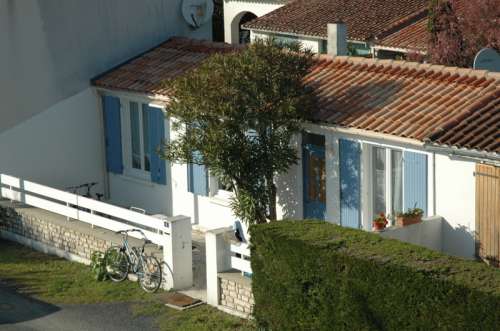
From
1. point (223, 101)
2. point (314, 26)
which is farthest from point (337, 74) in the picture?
point (314, 26)

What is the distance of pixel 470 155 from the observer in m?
15.3

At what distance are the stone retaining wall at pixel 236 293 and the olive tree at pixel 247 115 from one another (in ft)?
6.92

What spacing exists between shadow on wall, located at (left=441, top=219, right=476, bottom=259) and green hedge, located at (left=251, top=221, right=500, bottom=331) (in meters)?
2.32

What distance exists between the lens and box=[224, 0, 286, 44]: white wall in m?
45.1

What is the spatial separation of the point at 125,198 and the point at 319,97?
18.9ft

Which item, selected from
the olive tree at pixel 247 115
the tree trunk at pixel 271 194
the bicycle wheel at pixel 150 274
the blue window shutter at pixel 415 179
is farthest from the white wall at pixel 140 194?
the blue window shutter at pixel 415 179

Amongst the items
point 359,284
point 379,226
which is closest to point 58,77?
point 379,226

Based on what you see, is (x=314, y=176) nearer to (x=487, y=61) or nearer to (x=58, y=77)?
(x=487, y=61)

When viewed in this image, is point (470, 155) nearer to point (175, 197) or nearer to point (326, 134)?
point (326, 134)

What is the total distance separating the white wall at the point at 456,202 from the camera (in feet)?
51.5

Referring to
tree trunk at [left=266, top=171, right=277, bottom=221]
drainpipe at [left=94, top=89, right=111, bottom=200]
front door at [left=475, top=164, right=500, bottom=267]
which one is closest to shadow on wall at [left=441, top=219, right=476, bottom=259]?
front door at [left=475, top=164, right=500, bottom=267]

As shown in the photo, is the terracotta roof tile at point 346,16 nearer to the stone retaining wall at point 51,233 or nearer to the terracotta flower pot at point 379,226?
the stone retaining wall at point 51,233

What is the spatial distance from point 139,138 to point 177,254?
16.9ft

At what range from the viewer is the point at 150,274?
17094 mm
